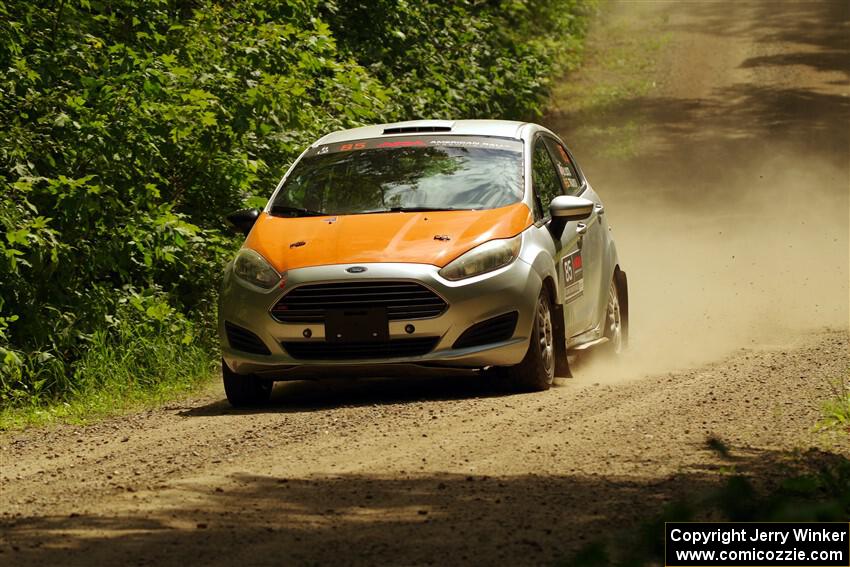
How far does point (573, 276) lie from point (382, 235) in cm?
177

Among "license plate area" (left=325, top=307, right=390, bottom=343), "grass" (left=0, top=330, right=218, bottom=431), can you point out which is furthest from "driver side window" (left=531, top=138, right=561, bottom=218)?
"grass" (left=0, top=330, right=218, bottom=431)

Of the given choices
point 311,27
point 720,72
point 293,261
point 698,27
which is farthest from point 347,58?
point 698,27

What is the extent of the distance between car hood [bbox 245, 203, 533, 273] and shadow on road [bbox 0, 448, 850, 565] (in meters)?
2.88

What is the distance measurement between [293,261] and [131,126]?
9.39ft

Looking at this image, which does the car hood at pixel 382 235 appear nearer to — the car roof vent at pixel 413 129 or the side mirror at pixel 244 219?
the side mirror at pixel 244 219

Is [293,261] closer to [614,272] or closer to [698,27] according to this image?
[614,272]

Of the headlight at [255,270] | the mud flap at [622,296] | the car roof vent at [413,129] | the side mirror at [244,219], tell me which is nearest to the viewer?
the headlight at [255,270]

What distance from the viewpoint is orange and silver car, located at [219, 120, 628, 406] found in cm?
945

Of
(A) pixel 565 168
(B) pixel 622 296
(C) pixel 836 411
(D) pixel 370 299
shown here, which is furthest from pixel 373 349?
(B) pixel 622 296

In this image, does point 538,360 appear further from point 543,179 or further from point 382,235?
point 543,179

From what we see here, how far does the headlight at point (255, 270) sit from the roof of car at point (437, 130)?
6.02ft

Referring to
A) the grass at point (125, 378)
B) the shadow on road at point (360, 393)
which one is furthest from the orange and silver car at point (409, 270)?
the grass at point (125, 378)

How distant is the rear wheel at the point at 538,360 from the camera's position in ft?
32.0

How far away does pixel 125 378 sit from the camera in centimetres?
1164
